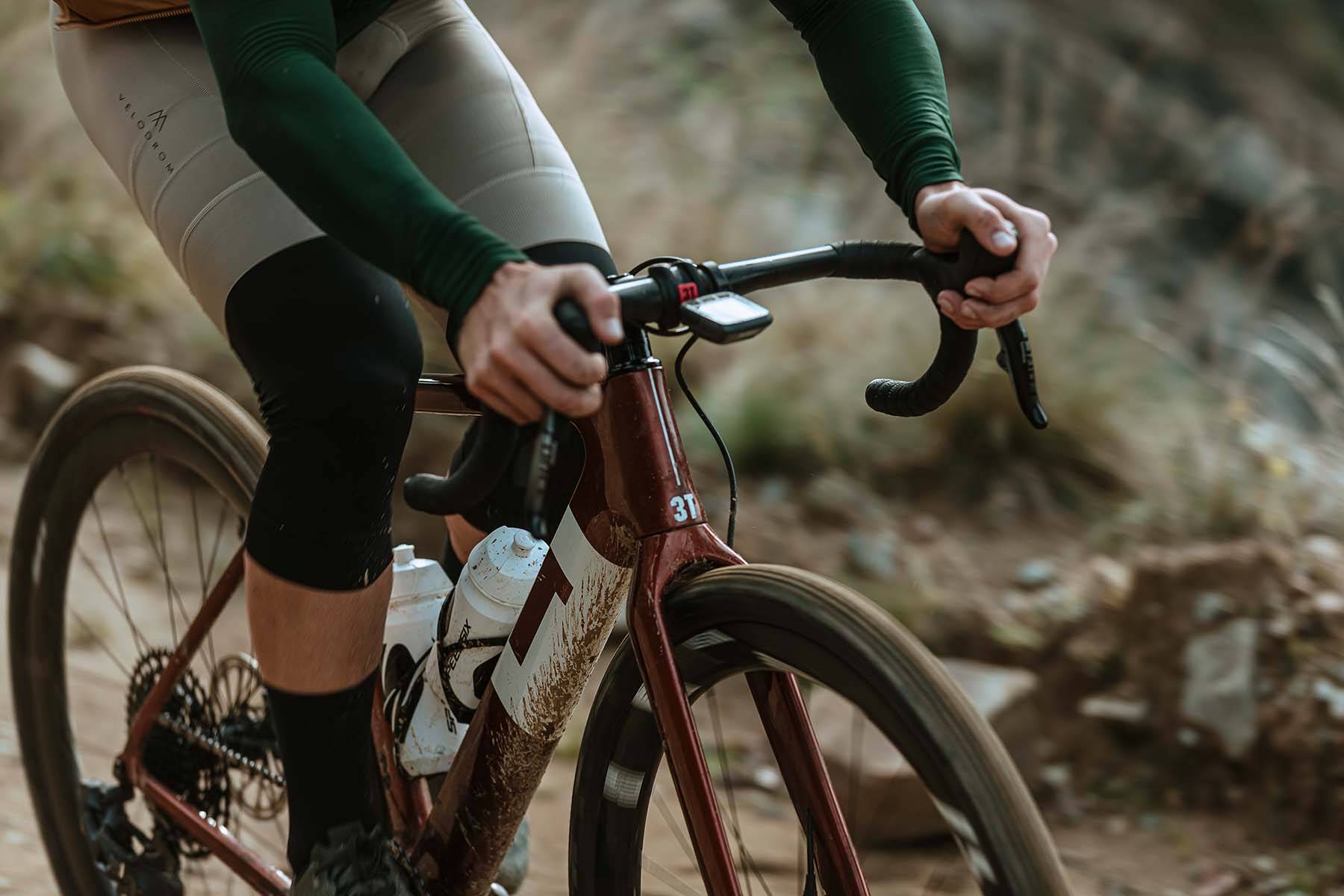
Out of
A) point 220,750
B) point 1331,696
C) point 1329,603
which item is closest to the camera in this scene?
point 220,750

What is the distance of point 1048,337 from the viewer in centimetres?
443

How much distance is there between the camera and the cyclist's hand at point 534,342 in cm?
117

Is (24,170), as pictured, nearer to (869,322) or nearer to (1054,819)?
(869,322)

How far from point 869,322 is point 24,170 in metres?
4.45

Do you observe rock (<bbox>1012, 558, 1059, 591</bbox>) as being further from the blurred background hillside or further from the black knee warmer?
the black knee warmer

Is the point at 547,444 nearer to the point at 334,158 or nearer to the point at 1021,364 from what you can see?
the point at 334,158

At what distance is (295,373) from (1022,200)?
438 cm

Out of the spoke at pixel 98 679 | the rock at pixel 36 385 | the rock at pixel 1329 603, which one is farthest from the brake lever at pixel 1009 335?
the rock at pixel 36 385

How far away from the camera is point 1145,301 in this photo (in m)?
5.38

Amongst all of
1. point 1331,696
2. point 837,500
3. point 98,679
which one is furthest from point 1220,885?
point 98,679

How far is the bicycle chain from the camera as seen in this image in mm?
2154

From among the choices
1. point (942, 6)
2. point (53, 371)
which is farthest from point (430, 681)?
point (942, 6)

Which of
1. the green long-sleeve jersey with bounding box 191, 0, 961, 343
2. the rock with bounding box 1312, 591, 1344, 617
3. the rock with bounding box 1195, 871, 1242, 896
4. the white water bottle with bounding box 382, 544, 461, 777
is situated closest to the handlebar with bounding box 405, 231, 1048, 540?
the green long-sleeve jersey with bounding box 191, 0, 961, 343

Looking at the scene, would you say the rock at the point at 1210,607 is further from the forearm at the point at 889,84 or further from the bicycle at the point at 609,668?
the forearm at the point at 889,84
